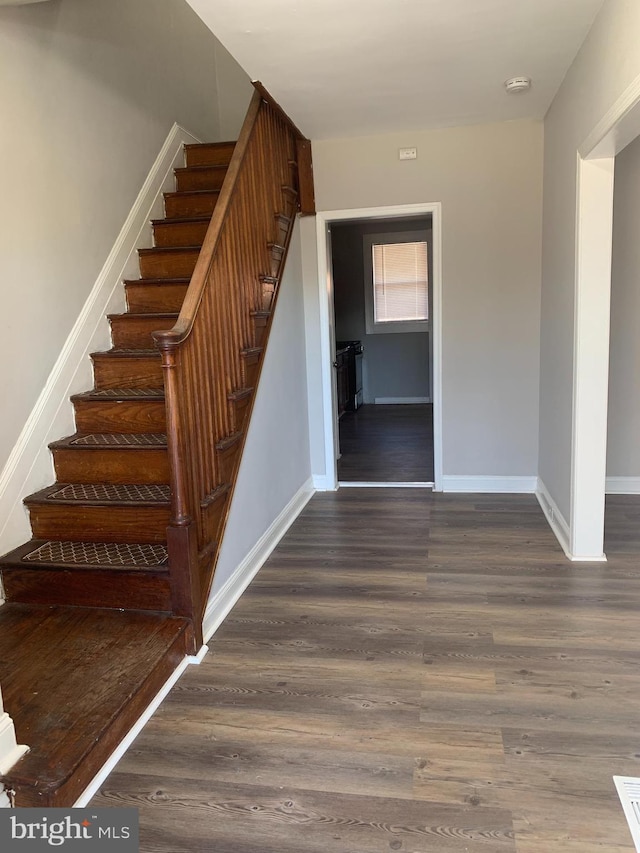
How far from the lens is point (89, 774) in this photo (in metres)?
1.75

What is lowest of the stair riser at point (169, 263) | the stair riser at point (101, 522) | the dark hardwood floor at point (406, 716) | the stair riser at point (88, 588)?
the dark hardwood floor at point (406, 716)

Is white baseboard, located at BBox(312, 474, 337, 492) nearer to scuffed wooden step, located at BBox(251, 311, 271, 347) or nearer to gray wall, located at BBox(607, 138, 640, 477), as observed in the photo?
scuffed wooden step, located at BBox(251, 311, 271, 347)

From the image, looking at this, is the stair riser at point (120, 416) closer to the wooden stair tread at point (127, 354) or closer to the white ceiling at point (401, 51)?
the wooden stair tread at point (127, 354)

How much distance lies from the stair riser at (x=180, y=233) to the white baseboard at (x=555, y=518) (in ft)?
9.12

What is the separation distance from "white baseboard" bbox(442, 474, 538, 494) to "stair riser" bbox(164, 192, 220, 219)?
8.42 ft

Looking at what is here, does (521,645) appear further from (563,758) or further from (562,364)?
(562,364)

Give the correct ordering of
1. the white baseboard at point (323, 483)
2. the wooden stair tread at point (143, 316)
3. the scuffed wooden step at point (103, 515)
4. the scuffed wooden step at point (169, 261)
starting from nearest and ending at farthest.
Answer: the scuffed wooden step at point (103, 515), the wooden stair tread at point (143, 316), the scuffed wooden step at point (169, 261), the white baseboard at point (323, 483)

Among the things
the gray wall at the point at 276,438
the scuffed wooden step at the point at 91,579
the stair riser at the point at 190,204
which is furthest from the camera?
the stair riser at the point at 190,204

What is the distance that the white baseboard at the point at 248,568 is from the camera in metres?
2.68

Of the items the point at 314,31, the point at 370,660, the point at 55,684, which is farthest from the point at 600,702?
the point at 314,31

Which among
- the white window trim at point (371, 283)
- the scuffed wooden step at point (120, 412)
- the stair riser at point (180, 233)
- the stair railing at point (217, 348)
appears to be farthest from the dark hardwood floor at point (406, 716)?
the white window trim at point (371, 283)

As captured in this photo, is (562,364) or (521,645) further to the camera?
(562,364)

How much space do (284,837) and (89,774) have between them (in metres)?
0.60

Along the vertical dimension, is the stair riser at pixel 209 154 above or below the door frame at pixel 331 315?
above
